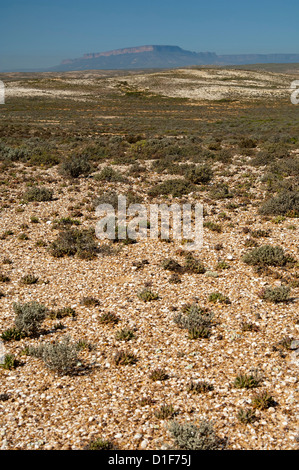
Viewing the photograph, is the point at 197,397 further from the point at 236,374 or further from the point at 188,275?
the point at 188,275

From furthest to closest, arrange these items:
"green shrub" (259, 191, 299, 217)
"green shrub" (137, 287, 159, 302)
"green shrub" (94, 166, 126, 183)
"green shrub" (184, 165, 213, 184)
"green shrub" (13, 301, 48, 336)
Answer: "green shrub" (94, 166, 126, 183), "green shrub" (184, 165, 213, 184), "green shrub" (259, 191, 299, 217), "green shrub" (137, 287, 159, 302), "green shrub" (13, 301, 48, 336)

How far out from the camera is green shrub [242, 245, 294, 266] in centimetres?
1373

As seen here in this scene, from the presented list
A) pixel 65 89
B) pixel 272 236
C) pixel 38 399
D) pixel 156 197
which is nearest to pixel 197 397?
pixel 38 399

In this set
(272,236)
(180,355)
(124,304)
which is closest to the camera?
(180,355)

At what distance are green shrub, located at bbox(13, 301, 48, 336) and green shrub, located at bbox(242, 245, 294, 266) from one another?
27.3ft

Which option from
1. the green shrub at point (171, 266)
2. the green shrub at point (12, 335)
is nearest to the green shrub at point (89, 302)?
the green shrub at point (12, 335)

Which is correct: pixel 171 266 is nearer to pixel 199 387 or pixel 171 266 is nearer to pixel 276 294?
pixel 276 294

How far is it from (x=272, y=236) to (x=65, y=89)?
145 m

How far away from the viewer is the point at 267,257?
13805 millimetres

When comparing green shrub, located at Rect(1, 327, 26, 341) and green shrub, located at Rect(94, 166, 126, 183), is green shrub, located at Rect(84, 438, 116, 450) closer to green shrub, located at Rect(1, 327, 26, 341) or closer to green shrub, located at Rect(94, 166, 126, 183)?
green shrub, located at Rect(1, 327, 26, 341)

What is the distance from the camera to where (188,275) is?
44.3 feet

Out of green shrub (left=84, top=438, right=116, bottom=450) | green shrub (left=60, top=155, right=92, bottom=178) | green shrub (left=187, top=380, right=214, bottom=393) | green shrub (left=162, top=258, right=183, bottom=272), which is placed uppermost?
green shrub (left=60, top=155, right=92, bottom=178)

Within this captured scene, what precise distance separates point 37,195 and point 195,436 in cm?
1822

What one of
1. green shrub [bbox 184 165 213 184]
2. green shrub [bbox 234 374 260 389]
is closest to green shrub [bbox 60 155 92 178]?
green shrub [bbox 184 165 213 184]
